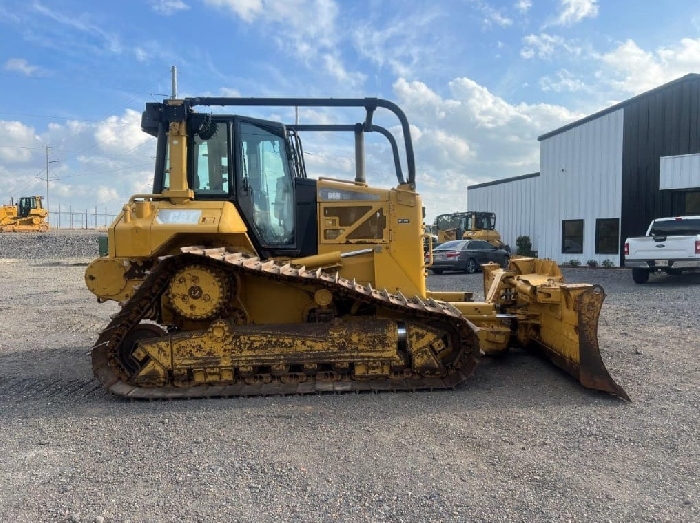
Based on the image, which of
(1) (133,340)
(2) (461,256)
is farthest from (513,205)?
(1) (133,340)

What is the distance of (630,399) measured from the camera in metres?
4.69

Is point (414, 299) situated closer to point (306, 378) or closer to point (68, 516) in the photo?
point (306, 378)

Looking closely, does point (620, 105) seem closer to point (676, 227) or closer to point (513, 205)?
point (676, 227)

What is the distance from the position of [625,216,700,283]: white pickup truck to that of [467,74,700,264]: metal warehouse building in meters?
4.57

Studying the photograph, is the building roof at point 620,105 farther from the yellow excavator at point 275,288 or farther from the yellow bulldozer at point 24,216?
the yellow bulldozer at point 24,216

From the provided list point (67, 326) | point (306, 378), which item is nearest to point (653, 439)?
point (306, 378)

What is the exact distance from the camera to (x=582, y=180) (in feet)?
71.1

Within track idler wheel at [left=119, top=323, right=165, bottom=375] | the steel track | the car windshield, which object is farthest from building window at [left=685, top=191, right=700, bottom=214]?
track idler wheel at [left=119, top=323, right=165, bottom=375]

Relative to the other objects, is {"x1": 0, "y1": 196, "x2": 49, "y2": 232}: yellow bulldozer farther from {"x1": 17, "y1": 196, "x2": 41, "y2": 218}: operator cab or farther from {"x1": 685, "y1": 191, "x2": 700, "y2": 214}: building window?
{"x1": 685, "y1": 191, "x2": 700, "y2": 214}: building window

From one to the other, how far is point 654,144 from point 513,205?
11699mm

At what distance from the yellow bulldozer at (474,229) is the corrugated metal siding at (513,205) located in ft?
5.45

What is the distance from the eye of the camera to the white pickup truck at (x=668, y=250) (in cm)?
1371

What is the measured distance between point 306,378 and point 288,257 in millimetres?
1395

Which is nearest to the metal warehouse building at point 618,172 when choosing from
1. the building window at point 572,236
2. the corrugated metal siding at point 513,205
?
the building window at point 572,236
